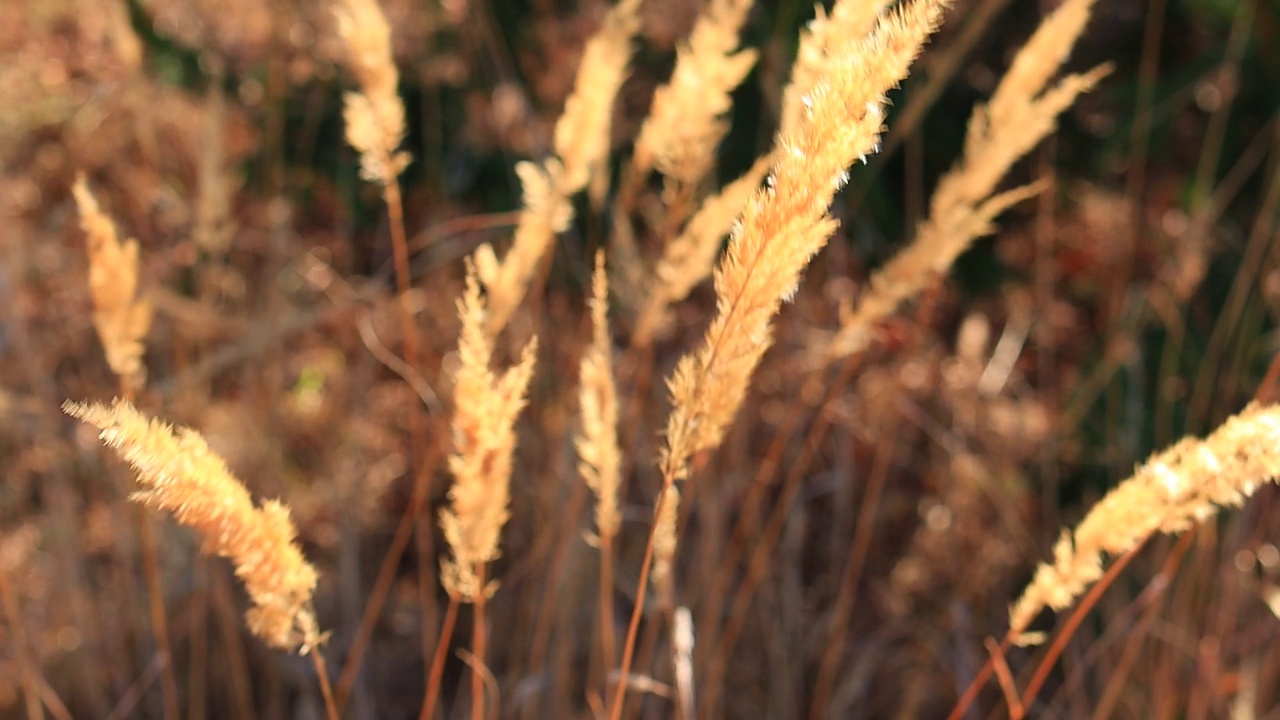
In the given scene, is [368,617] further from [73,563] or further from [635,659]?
[73,563]

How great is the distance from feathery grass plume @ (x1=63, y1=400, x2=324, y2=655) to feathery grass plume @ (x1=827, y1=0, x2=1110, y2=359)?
25.8 inches

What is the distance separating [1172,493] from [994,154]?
0.46 meters

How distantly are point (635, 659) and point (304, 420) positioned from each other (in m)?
1.06

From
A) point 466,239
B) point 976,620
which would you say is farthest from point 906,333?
point 466,239

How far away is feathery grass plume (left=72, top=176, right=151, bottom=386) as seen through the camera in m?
1.12

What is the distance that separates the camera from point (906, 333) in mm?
2717

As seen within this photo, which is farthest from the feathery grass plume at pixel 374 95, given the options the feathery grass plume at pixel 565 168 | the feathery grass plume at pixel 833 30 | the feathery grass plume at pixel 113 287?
the feathery grass plume at pixel 833 30

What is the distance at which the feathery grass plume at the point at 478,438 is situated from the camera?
887 millimetres

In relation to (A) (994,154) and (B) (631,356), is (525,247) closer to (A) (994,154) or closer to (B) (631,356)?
(A) (994,154)

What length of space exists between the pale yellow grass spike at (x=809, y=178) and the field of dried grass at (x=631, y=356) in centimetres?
44

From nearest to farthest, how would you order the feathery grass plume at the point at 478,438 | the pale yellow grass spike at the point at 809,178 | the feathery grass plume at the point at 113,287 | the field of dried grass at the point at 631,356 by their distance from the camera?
the pale yellow grass spike at the point at 809,178, the feathery grass plume at the point at 478,438, the feathery grass plume at the point at 113,287, the field of dried grass at the point at 631,356

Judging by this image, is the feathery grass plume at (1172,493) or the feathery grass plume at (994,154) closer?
the feathery grass plume at (1172,493)

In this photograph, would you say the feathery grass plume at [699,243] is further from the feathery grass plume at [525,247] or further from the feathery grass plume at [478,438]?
the feathery grass plume at [478,438]

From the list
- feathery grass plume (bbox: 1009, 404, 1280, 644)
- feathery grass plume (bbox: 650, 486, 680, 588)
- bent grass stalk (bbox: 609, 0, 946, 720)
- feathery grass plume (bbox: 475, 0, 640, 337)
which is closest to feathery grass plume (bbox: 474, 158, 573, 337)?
feathery grass plume (bbox: 475, 0, 640, 337)
